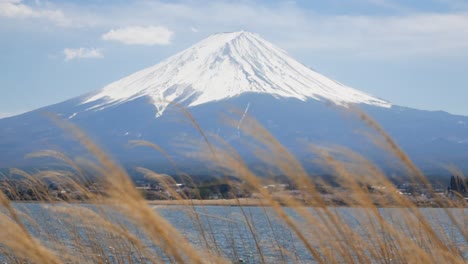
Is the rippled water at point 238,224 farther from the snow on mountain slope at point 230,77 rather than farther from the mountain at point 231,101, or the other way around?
the snow on mountain slope at point 230,77

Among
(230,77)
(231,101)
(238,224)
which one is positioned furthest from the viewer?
(230,77)

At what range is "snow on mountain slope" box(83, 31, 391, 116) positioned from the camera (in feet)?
545

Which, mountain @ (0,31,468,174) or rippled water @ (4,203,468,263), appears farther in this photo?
mountain @ (0,31,468,174)

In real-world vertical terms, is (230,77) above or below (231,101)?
above

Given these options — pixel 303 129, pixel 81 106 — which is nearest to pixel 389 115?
pixel 303 129

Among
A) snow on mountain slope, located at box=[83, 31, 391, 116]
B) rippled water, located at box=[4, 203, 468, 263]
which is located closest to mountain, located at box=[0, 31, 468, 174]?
snow on mountain slope, located at box=[83, 31, 391, 116]

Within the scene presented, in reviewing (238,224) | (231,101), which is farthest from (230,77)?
(238,224)

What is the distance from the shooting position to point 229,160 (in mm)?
2115

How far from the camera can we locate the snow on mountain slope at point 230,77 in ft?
545

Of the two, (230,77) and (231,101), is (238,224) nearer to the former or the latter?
(231,101)

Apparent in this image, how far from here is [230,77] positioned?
174m

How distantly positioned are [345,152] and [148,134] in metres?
152

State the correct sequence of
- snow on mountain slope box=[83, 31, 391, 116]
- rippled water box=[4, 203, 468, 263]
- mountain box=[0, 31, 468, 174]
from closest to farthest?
1. rippled water box=[4, 203, 468, 263]
2. mountain box=[0, 31, 468, 174]
3. snow on mountain slope box=[83, 31, 391, 116]

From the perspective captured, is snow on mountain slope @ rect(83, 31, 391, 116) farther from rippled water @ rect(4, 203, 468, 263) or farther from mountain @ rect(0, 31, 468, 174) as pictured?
rippled water @ rect(4, 203, 468, 263)
